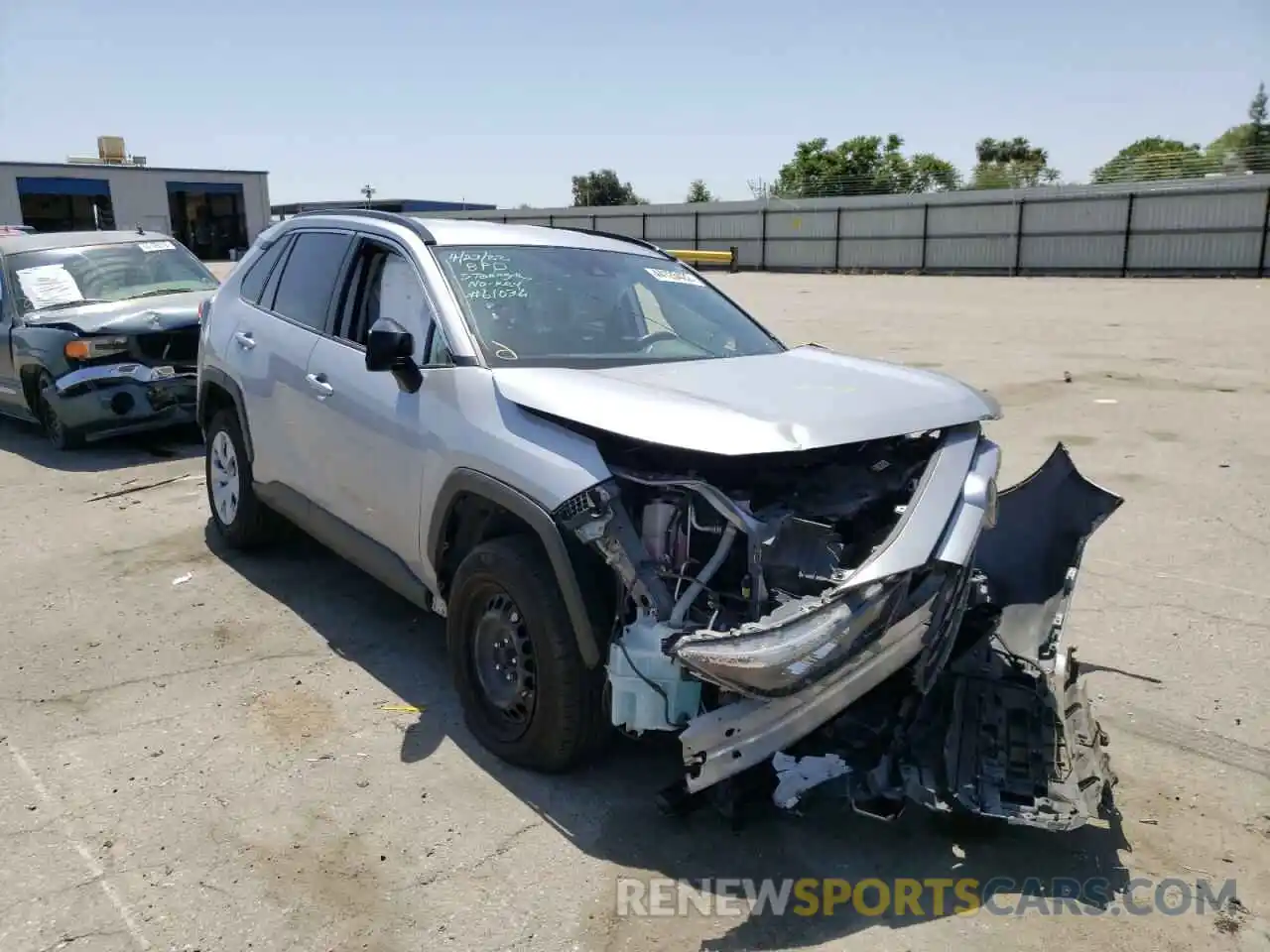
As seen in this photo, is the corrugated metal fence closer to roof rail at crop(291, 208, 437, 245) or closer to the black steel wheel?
roof rail at crop(291, 208, 437, 245)

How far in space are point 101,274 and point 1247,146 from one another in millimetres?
52341

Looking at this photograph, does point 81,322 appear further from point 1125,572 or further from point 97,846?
point 1125,572

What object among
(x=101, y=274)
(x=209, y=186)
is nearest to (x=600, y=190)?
(x=209, y=186)

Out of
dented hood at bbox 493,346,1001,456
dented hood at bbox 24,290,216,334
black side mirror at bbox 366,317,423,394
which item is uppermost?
black side mirror at bbox 366,317,423,394

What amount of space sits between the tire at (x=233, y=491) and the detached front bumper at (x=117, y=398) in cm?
288

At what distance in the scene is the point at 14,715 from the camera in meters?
4.18

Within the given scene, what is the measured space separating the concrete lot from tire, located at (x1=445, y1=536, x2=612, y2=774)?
0.14 meters

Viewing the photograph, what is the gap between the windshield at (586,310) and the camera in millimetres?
4090

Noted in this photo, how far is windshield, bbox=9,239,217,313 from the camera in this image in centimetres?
940

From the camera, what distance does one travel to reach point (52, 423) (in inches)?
359

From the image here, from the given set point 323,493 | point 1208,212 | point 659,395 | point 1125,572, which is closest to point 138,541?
point 323,493

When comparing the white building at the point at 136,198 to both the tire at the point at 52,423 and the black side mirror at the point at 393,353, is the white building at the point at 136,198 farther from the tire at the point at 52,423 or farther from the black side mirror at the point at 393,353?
the black side mirror at the point at 393,353

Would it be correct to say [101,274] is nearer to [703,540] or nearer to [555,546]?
[555,546]

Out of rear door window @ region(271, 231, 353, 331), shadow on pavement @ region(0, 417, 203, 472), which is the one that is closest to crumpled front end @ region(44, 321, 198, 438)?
shadow on pavement @ region(0, 417, 203, 472)
